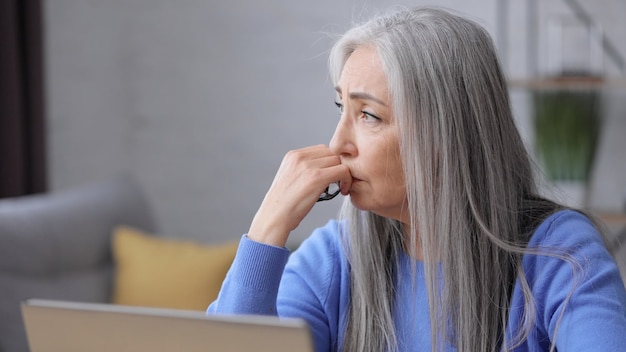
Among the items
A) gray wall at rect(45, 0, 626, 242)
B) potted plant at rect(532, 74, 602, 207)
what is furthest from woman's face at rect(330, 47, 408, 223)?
gray wall at rect(45, 0, 626, 242)

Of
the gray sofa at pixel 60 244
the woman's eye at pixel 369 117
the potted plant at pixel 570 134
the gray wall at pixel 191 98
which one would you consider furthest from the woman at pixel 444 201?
the gray wall at pixel 191 98

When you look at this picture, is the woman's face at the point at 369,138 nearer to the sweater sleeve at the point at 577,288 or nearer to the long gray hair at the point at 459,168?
the long gray hair at the point at 459,168

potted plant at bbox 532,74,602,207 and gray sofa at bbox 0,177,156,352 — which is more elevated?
potted plant at bbox 532,74,602,207

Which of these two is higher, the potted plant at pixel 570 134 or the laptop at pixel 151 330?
the laptop at pixel 151 330

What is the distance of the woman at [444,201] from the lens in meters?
1.23

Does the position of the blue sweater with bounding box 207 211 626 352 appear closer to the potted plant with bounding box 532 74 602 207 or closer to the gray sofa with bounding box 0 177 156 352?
the gray sofa with bounding box 0 177 156 352

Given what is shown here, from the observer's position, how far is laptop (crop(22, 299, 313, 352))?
748mm

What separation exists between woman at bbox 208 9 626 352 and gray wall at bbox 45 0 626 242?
2228 mm

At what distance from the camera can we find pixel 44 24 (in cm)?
339

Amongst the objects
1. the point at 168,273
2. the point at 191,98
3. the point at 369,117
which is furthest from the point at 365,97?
the point at 191,98

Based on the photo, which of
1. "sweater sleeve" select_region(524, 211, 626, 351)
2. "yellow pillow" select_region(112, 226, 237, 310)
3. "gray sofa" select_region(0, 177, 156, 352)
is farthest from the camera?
"yellow pillow" select_region(112, 226, 237, 310)

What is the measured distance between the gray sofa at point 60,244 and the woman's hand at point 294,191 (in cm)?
146

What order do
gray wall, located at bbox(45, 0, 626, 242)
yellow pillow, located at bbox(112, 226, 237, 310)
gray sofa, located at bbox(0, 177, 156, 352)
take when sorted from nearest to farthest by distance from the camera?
gray sofa, located at bbox(0, 177, 156, 352) → yellow pillow, located at bbox(112, 226, 237, 310) → gray wall, located at bbox(45, 0, 626, 242)

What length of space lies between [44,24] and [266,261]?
2.47 m
